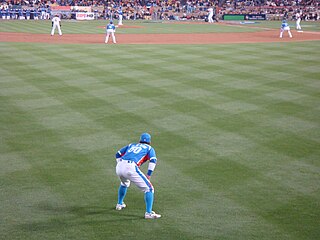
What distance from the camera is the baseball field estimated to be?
33.4 ft

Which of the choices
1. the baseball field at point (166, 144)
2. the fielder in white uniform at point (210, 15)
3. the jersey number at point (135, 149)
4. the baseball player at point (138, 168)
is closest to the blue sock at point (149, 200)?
the baseball player at point (138, 168)

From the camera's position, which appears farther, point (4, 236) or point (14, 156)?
point (14, 156)

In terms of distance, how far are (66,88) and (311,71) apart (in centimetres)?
1288

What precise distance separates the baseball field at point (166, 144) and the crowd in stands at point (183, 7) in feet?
145

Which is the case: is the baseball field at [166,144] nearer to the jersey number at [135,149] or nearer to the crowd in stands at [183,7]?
the jersey number at [135,149]

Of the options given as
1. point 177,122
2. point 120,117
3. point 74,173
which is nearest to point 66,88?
point 120,117

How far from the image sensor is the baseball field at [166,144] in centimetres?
1019

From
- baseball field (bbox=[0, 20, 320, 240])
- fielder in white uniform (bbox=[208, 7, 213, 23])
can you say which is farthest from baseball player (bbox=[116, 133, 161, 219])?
fielder in white uniform (bbox=[208, 7, 213, 23])

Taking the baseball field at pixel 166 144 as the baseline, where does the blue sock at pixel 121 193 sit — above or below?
above

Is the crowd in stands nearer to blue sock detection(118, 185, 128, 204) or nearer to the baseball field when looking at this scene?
the baseball field

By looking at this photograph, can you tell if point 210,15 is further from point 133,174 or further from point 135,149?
point 133,174

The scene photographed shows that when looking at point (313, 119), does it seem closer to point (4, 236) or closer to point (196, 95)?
point (196, 95)

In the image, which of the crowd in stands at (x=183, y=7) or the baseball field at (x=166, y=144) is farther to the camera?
the crowd in stands at (x=183, y=7)

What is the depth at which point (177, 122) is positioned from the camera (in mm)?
17297
